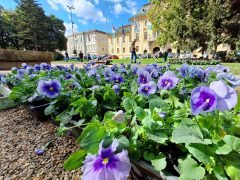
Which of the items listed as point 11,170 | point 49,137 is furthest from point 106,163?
point 49,137

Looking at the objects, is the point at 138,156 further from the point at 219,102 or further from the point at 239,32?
the point at 239,32

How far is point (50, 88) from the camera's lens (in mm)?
1789

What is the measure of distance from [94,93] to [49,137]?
0.63m

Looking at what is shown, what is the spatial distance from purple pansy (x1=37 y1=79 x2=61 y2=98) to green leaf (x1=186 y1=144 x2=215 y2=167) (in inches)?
51.9

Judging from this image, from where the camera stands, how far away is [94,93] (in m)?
1.81

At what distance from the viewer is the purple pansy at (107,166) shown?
0.75 meters

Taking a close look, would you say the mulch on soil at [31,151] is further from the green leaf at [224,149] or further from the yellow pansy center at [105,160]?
the green leaf at [224,149]

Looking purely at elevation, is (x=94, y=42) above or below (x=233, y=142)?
above

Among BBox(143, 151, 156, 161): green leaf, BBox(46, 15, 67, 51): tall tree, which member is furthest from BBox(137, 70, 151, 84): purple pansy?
BBox(46, 15, 67, 51): tall tree

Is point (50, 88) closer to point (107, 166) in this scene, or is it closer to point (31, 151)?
point (31, 151)

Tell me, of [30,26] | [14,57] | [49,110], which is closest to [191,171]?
[49,110]

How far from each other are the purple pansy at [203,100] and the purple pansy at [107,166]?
1.07 ft

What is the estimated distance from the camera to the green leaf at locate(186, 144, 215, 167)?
0.74 metres

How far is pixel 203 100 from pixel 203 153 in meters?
0.20
